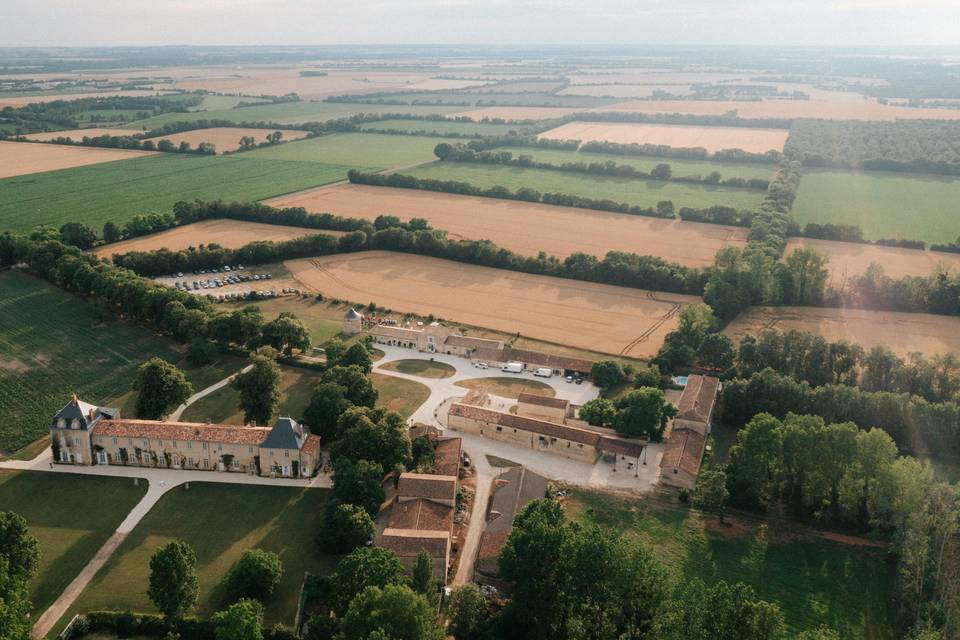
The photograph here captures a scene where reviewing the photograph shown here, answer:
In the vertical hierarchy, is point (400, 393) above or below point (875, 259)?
below

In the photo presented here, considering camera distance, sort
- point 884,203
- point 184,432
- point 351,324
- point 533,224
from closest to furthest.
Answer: point 184,432, point 351,324, point 533,224, point 884,203

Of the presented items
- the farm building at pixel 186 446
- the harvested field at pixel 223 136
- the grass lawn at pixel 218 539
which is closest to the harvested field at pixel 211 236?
the farm building at pixel 186 446

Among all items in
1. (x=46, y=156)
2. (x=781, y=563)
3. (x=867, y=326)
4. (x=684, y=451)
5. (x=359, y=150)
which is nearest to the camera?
(x=781, y=563)

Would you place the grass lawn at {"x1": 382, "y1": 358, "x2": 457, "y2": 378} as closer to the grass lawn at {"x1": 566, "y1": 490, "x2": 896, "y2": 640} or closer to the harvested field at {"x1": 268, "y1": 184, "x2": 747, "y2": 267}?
the grass lawn at {"x1": 566, "y1": 490, "x2": 896, "y2": 640}

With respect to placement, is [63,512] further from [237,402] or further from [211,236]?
[211,236]

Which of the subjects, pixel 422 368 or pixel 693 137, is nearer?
pixel 422 368

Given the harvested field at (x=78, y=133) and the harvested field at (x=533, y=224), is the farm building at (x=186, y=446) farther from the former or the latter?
the harvested field at (x=78, y=133)

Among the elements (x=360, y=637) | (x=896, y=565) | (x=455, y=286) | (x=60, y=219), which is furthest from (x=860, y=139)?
(x=360, y=637)

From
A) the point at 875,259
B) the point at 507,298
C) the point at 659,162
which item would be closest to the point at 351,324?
the point at 507,298

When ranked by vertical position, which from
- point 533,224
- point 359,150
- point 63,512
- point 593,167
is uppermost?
point 359,150
